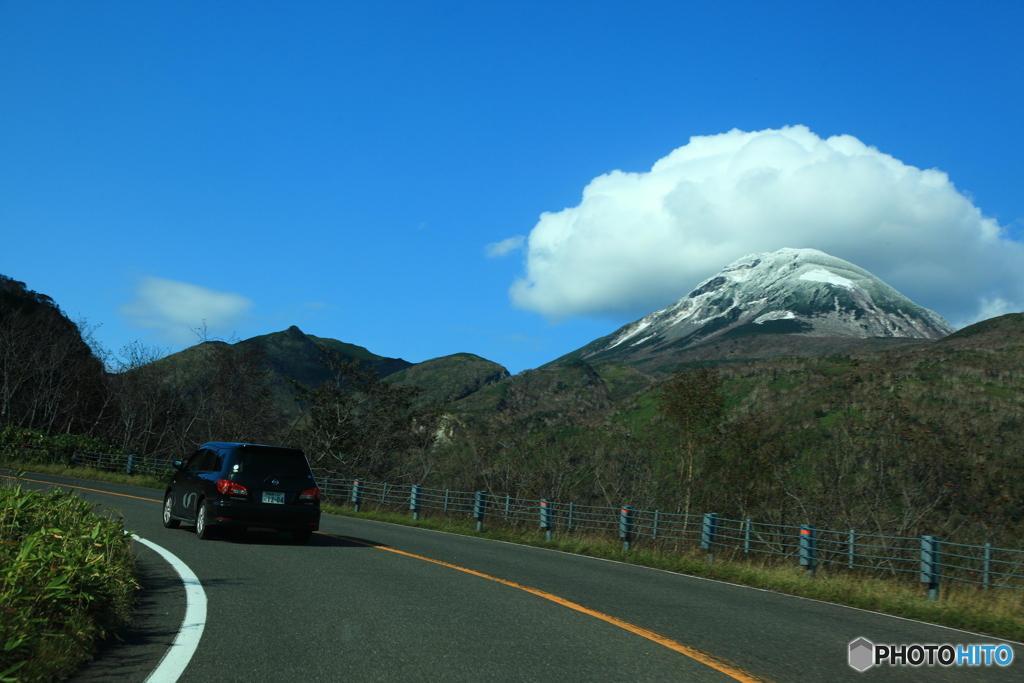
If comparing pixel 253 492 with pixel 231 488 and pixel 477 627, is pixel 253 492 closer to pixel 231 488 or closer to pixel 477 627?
pixel 231 488

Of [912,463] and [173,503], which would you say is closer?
[173,503]

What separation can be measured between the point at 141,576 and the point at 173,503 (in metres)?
6.53

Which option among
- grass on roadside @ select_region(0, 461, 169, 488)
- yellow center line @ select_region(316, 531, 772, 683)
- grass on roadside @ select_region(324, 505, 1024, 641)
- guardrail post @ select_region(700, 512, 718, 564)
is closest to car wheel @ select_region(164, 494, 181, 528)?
yellow center line @ select_region(316, 531, 772, 683)

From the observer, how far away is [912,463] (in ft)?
75.1

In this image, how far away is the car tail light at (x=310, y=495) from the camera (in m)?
13.5

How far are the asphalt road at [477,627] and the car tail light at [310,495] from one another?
4.38ft

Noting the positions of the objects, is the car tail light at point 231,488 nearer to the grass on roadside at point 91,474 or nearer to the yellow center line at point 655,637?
the yellow center line at point 655,637

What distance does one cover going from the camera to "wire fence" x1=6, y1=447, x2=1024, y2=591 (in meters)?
13.9

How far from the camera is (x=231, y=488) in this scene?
13.1 metres

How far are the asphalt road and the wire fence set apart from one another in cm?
341

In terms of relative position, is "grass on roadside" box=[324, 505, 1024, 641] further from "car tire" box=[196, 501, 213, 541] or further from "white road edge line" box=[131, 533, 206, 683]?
"white road edge line" box=[131, 533, 206, 683]

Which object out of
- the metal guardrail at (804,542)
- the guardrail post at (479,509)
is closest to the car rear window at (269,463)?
the metal guardrail at (804,542)

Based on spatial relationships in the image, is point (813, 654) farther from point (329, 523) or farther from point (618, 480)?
point (618, 480)

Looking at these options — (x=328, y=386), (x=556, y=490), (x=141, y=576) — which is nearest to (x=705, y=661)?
(x=141, y=576)
